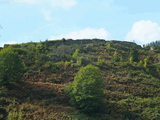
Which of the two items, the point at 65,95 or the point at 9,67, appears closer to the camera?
the point at 9,67

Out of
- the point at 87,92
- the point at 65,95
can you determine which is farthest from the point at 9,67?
the point at 87,92

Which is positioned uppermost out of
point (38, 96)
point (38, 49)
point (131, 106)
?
point (38, 49)

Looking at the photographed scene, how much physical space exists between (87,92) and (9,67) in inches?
602

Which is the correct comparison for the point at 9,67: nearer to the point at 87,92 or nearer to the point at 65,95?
the point at 65,95

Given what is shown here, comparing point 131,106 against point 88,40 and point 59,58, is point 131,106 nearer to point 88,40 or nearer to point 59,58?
point 59,58

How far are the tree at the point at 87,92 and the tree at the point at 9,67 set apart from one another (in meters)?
11.1

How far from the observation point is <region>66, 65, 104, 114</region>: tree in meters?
30.9

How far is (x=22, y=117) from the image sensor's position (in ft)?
85.8

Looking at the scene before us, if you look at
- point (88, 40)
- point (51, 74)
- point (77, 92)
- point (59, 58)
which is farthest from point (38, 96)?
point (88, 40)

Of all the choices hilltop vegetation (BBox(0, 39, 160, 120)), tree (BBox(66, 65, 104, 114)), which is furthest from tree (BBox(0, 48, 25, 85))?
tree (BBox(66, 65, 104, 114))

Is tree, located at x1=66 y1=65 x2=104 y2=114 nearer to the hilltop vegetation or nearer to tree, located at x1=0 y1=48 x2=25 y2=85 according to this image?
the hilltop vegetation

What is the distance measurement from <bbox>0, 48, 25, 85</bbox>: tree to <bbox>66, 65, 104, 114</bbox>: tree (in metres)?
11.1

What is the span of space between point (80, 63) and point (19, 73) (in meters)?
27.4

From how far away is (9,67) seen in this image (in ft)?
109
